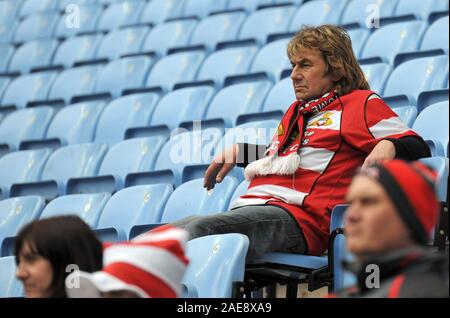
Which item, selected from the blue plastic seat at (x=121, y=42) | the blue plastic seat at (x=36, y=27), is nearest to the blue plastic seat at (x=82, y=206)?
the blue plastic seat at (x=121, y=42)

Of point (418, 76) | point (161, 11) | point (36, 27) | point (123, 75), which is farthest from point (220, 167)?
point (36, 27)

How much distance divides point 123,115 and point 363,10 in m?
1.52

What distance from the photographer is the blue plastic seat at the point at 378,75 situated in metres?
4.44

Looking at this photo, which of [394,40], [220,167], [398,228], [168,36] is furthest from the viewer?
[168,36]

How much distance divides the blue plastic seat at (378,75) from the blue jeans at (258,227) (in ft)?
5.55

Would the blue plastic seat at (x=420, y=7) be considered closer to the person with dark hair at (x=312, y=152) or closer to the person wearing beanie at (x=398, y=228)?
the person with dark hair at (x=312, y=152)

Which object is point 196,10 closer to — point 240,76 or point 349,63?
point 240,76

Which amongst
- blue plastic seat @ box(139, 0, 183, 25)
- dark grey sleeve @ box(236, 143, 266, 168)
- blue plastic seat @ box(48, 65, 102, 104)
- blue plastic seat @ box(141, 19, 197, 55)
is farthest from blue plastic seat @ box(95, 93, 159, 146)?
dark grey sleeve @ box(236, 143, 266, 168)

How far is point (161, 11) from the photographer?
23.2ft

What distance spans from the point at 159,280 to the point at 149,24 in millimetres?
5233

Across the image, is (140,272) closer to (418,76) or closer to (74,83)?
(418,76)
